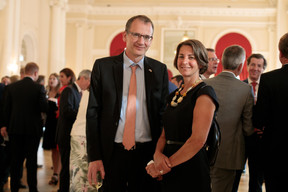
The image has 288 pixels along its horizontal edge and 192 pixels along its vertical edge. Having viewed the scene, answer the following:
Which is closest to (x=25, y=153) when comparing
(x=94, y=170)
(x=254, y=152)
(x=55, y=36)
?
(x=94, y=170)

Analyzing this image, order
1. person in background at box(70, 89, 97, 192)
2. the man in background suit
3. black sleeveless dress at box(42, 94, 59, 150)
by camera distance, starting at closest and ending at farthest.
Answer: the man in background suit → person in background at box(70, 89, 97, 192) → black sleeveless dress at box(42, 94, 59, 150)

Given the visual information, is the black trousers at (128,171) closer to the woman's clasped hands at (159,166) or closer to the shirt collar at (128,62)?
the woman's clasped hands at (159,166)

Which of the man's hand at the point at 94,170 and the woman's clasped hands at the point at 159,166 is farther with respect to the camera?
the man's hand at the point at 94,170

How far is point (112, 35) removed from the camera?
17734mm

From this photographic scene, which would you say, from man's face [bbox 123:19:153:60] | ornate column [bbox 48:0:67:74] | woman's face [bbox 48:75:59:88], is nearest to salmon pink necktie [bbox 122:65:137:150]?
man's face [bbox 123:19:153:60]

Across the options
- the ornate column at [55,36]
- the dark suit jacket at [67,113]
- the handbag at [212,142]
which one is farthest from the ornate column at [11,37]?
the handbag at [212,142]

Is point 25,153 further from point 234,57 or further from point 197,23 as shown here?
point 197,23

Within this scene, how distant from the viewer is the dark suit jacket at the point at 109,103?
2160 millimetres

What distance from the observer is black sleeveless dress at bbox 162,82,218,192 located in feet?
6.53

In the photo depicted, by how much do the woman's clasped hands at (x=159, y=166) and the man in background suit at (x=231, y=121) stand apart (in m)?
1.07

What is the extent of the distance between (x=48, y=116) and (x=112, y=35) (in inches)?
494

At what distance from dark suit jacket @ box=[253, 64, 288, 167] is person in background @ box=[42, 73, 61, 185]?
12.0 feet

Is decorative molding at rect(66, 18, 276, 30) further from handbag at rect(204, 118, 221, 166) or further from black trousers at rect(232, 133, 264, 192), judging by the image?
handbag at rect(204, 118, 221, 166)

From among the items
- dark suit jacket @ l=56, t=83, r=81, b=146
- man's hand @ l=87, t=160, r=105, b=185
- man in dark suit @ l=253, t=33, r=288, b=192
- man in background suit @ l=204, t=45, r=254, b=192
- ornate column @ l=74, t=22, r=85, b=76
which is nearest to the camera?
man's hand @ l=87, t=160, r=105, b=185
